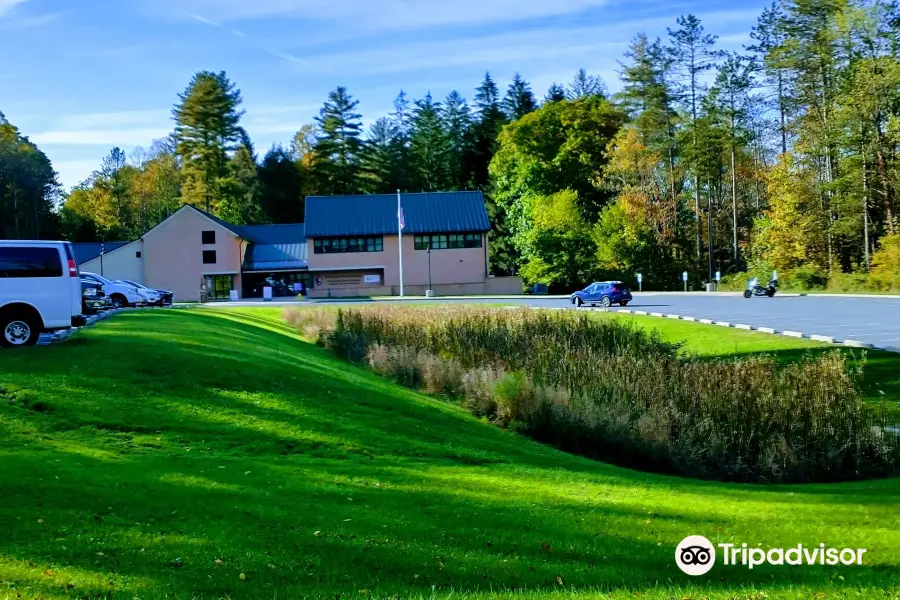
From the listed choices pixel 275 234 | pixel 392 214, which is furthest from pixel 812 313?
pixel 275 234

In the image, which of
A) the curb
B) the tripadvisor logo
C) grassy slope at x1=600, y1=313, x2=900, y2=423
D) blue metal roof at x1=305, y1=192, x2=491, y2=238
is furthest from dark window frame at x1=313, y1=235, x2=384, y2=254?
the tripadvisor logo

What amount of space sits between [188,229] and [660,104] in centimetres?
4196

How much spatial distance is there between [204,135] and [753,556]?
9033cm

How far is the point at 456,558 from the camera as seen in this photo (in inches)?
254

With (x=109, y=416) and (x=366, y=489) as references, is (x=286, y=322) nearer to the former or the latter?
(x=109, y=416)

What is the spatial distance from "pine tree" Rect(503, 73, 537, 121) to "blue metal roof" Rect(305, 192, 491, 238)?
2329 cm

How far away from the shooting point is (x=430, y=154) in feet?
298

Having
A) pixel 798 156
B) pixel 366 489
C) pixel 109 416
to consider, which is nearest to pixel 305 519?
pixel 366 489

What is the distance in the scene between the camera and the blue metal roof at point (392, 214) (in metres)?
67.7

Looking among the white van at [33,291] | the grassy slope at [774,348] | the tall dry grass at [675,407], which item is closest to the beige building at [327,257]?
the grassy slope at [774,348]

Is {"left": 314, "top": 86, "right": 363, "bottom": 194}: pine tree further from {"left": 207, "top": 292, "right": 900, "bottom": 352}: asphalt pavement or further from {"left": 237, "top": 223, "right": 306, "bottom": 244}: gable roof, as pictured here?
{"left": 207, "top": 292, "right": 900, "bottom": 352}: asphalt pavement

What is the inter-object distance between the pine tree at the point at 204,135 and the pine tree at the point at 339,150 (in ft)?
36.7

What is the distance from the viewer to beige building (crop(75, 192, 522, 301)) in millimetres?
66750

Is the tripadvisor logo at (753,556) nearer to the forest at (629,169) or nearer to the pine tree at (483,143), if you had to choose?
the forest at (629,169)
